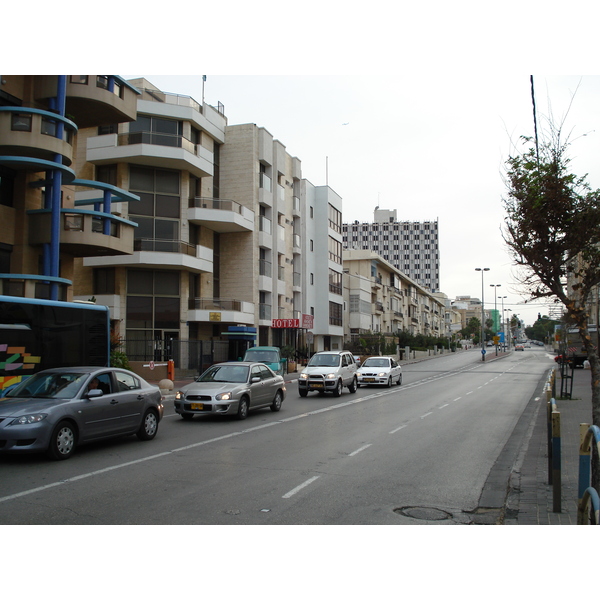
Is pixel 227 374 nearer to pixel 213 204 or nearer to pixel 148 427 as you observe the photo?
pixel 148 427

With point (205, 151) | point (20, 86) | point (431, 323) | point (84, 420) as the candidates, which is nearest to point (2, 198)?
point (20, 86)

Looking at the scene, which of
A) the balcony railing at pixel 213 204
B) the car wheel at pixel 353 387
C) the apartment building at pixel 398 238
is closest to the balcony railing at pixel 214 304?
the balcony railing at pixel 213 204

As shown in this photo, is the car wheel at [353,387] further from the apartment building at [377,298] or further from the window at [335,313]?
the apartment building at [377,298]

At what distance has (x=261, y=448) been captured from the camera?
460 inches

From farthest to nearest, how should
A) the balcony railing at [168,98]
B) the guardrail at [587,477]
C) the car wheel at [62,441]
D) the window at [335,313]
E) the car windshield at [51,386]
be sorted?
1. the window at [335,313]
2. the balcony railing at [168,98]
3. the car windshield at [51,386]
4. the car wheel at [62,441]
5. the guardrail at [587,477]

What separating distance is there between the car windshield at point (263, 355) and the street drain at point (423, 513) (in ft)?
76.4

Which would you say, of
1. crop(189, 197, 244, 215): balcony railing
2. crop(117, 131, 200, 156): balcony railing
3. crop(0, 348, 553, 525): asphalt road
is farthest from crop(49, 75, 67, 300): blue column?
crop(189, 197, 244, 215): balcony railing

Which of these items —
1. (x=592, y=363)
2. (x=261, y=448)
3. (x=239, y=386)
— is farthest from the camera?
(x=239, y=386)

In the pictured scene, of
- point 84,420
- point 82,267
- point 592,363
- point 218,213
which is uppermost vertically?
point 218,213

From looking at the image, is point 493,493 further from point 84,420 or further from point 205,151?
point 205,151

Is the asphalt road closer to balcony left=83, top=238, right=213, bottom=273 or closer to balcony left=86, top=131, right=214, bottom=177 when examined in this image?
balcony left=83, top=238, right=213, bottom=273

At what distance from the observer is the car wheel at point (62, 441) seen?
31.9 ft

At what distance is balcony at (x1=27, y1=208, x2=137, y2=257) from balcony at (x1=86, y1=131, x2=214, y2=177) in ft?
31.3

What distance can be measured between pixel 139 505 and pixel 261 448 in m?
4.68
